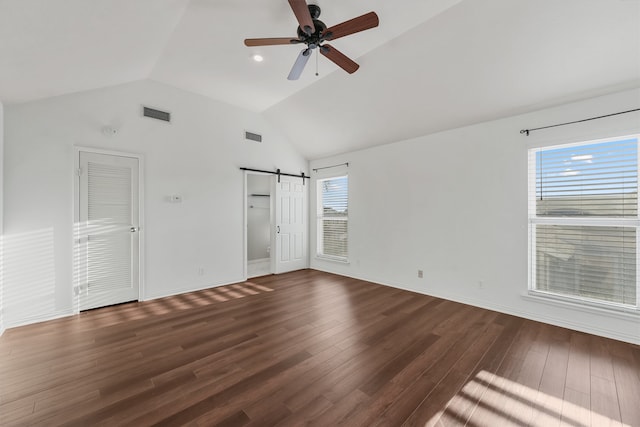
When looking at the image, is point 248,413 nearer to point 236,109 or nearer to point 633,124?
point 633,124

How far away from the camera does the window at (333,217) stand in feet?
19.1

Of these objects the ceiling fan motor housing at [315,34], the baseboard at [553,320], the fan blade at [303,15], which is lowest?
the baseboard at [553,320]

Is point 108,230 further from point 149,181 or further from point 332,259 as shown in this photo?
point 332,259

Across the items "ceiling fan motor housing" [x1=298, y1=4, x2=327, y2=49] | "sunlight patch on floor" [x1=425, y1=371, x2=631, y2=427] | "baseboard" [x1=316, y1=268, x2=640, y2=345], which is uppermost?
"ceiling fan motor housing" [x1=298, y1=4, x2=327, y2=49]

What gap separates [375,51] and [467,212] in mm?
2592

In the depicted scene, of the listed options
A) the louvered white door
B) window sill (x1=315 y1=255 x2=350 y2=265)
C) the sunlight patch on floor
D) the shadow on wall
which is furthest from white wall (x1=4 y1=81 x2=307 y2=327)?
the sunlight patch on floor

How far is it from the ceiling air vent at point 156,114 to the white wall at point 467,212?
11.4 ft

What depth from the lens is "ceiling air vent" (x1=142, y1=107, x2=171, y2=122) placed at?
13.3 feet

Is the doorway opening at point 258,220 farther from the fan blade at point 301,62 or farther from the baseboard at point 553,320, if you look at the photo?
the baseboard at point 553,320

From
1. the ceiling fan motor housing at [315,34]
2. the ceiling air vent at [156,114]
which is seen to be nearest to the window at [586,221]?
the ceiling fan motor housing at [315,34]

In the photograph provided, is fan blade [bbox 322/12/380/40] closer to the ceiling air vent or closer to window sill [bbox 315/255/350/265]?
the ceiling air vent

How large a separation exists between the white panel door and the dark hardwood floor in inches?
90.8

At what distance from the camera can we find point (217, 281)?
480 centimetres

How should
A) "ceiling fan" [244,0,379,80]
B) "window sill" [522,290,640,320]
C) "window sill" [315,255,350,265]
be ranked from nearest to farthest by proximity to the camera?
1. "ceiling fan" [244,0,379,80]
2. "window sill" [522,290,640,320]
3. "window sill" [315,255,350,265]
